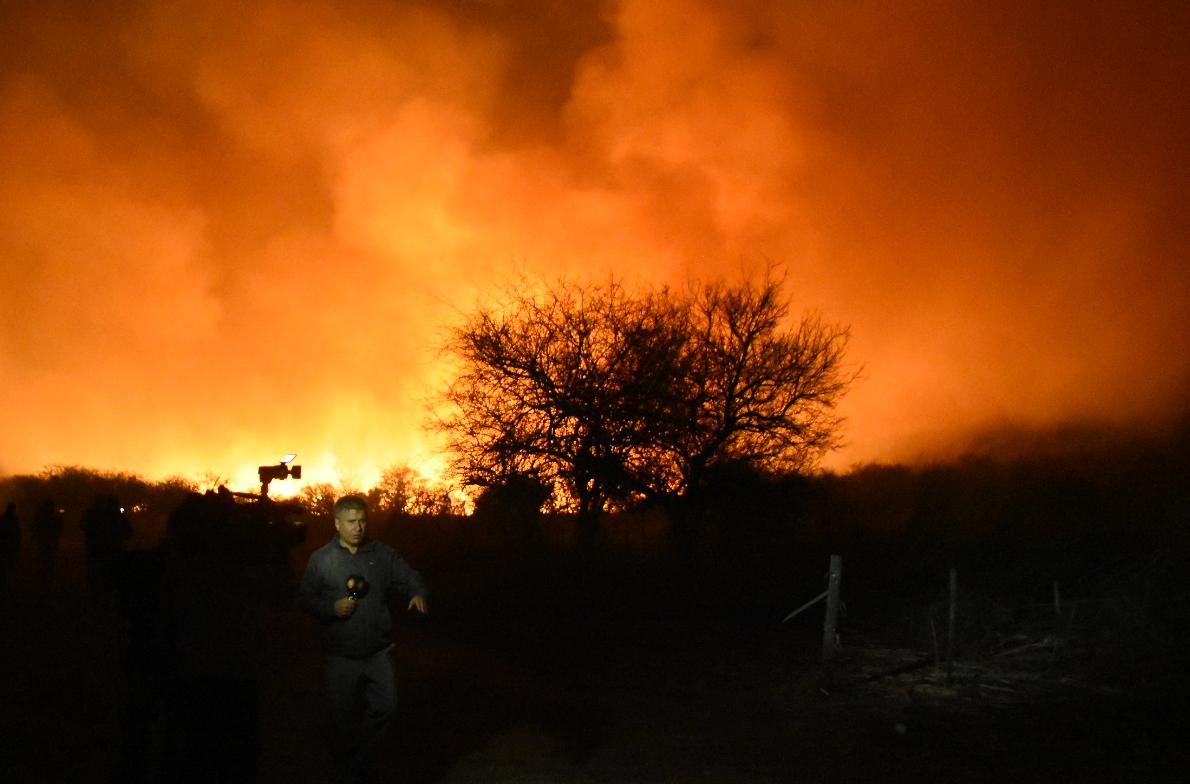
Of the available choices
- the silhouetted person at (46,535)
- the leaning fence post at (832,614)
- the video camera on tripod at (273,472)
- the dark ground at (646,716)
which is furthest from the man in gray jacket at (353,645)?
the silhouetted person at (46,535)

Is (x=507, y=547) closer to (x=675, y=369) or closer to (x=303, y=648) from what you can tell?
(x=675, y=369)

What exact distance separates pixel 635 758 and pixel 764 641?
24.6 feet

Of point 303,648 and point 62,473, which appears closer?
point 303,648

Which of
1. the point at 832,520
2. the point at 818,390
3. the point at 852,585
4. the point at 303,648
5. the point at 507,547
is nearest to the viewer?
the point at 303,648

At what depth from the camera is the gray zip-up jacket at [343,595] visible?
221 inches

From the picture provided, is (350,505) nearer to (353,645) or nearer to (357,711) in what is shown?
(353,645)

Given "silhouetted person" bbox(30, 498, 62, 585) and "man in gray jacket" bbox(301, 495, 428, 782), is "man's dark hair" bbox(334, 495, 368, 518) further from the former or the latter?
"silhouetted person" bbox(30, 498, 62, 585)

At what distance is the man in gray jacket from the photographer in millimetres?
5574

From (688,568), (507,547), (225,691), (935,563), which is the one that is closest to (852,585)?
(935,563)

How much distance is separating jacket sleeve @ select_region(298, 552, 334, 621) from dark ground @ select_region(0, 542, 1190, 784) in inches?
19.7

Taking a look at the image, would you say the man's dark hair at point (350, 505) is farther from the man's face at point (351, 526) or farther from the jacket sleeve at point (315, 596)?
the jacket sleeve at point (315, 596)

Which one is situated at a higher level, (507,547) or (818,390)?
(818,390)

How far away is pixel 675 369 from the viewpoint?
22.3m

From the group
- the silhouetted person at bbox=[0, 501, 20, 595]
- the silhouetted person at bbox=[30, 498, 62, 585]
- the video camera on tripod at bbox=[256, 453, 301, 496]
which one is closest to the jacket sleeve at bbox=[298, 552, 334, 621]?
the video camera on tripod at bbox=[256, 453, 301, 496]
